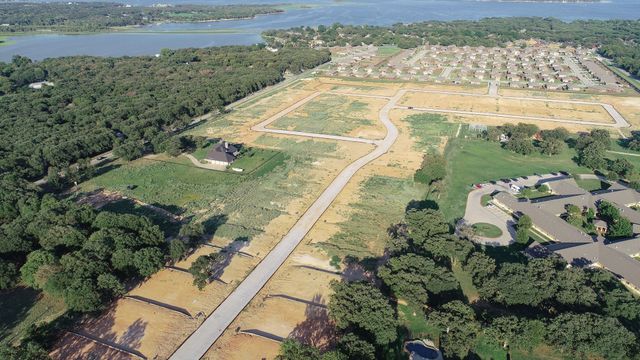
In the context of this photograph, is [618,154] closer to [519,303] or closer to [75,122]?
[519,303]

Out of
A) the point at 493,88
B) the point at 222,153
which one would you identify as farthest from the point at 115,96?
the point at 493,88

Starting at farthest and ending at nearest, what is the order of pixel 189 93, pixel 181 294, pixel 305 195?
pixel 189 93, pixel 305 195, pixel 181 294

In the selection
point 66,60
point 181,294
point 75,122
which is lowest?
point 181,294

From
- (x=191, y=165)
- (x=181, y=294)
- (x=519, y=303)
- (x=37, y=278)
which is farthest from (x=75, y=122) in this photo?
(x=519, y=303)

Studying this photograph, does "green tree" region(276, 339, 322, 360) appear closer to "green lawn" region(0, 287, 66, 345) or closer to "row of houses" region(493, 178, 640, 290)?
"green lawn" region(0, 287, 66, 345)

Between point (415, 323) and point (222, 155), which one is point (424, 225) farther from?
point (222, 155)

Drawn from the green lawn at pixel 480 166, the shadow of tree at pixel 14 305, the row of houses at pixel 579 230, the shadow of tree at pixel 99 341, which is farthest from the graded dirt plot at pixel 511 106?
the shadow of tree at pixel 14 305

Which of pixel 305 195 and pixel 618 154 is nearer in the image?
pixel 305 195
